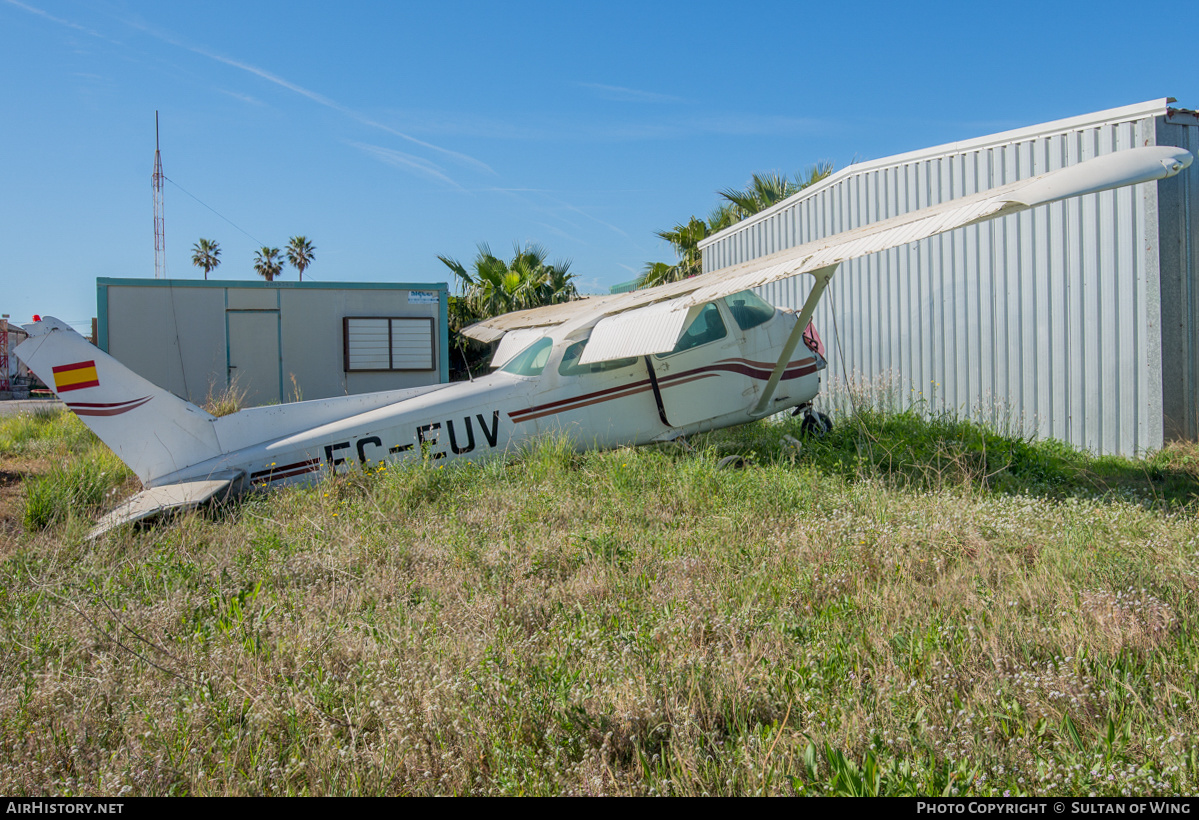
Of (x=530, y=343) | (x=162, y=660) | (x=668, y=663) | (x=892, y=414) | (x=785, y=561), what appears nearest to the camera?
(x=668, y=663)

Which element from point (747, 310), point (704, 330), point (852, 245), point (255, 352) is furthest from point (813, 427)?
point (255, 352)

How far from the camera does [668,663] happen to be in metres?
2.69

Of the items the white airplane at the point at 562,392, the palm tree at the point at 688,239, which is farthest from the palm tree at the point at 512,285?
the white airplane at the point at 562,392

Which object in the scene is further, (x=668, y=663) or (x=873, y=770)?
(x=668, y=663)

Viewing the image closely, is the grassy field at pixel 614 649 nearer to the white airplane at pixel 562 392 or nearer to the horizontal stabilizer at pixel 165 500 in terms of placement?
the horizontal stabilizer at pixel 165 500

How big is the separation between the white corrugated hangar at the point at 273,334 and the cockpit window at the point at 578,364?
8.99 metres

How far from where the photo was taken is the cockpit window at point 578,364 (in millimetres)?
6879

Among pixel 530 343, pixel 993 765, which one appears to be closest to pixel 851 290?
pixel 530 343

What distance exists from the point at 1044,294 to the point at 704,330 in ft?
15.5

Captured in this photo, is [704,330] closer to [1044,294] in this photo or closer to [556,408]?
[556,408]

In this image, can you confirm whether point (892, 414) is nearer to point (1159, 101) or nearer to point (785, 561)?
point (1159, 101)

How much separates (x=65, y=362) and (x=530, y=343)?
13.3 ft

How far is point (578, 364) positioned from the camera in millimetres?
6879

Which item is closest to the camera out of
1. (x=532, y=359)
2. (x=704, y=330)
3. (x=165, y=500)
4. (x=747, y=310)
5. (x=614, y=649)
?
(x=614, y=649)
